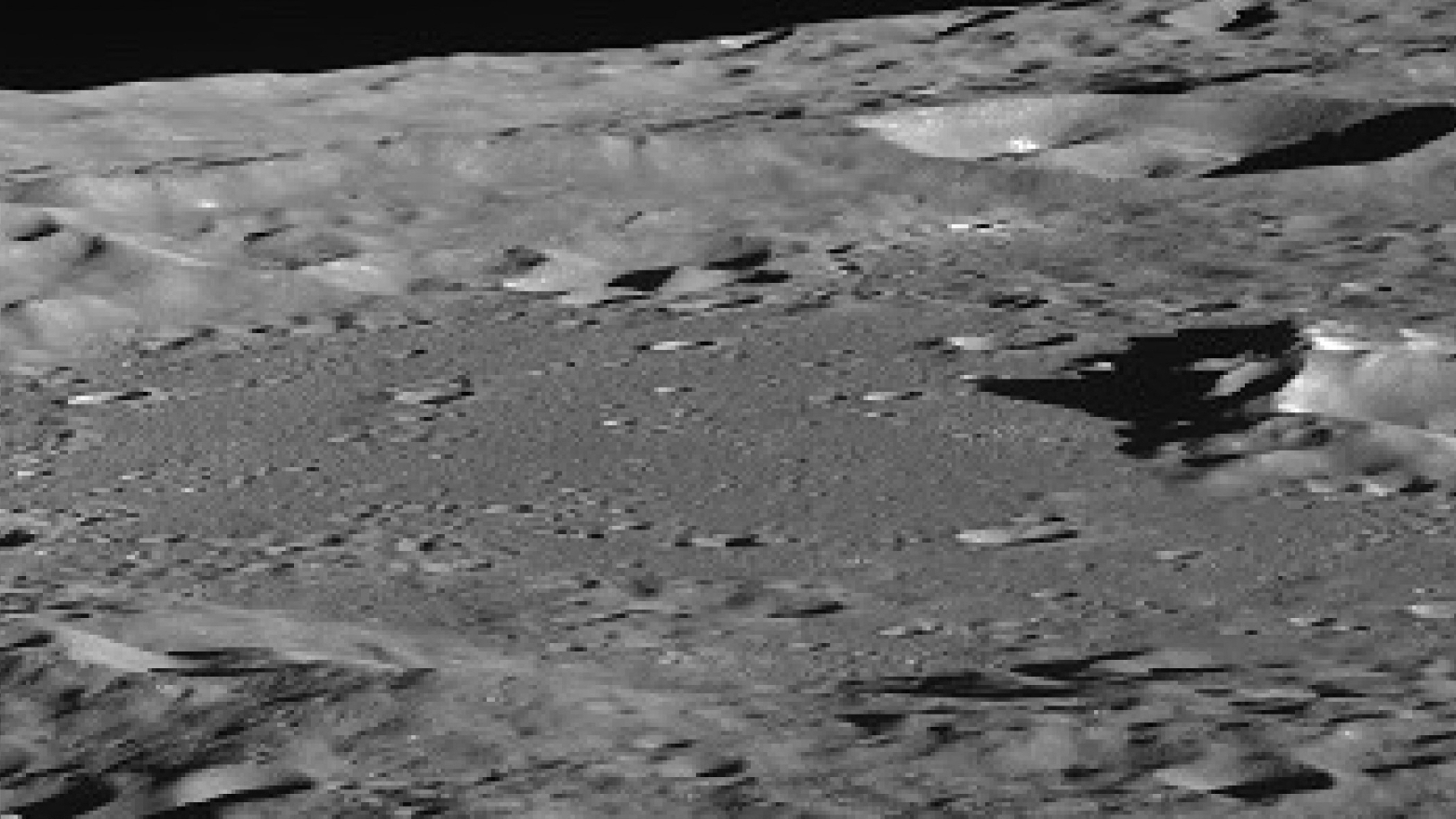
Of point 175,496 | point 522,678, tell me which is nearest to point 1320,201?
point 175,496

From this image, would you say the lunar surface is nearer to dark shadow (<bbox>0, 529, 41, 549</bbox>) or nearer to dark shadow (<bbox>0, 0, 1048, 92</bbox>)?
dark shadow (<bbox>0, 529, 41, 549</bbox>)

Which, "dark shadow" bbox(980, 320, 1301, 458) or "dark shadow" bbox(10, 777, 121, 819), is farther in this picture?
"dark shadow" bbox(980, 320, 1301, 458)

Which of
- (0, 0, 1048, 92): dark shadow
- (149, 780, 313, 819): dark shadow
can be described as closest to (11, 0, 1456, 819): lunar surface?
(149, 780, 313, 819): dark shadow

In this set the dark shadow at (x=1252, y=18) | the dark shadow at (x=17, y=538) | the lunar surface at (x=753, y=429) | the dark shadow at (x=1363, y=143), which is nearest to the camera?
the lunar surface at (x=753, y=429)

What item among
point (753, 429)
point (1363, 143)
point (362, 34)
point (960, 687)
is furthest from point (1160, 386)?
point (362, 34)

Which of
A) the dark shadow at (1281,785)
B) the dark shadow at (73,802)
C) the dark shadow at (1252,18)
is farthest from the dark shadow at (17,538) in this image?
the dark shadow at (1252,18)

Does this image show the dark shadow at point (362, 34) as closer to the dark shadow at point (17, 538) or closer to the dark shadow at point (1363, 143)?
the dark shadow at point (1363, 143)

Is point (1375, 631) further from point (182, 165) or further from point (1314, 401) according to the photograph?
point (182, 165)
